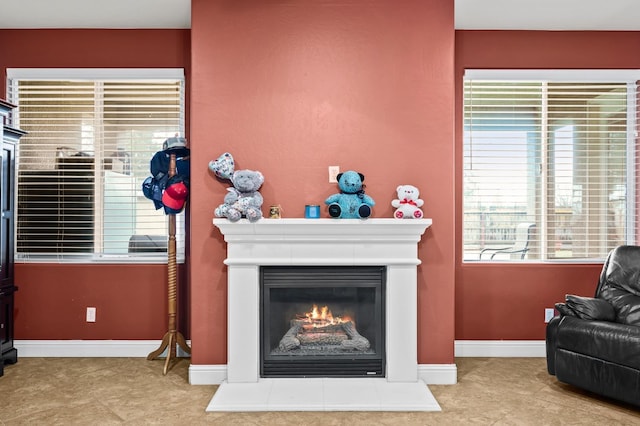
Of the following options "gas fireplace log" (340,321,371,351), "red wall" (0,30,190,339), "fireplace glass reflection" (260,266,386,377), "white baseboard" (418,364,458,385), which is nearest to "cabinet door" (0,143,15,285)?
"red wall" (0,30,190,339)

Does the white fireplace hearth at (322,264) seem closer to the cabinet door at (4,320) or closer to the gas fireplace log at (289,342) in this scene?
the gas fireplace log at (289,342)

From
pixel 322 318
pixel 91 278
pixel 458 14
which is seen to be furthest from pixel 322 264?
pixel 458 14

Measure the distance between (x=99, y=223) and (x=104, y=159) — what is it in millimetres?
529

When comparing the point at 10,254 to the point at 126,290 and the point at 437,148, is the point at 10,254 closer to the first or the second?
the point at 126,290

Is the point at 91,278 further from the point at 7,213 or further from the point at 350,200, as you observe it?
the point at 350,200

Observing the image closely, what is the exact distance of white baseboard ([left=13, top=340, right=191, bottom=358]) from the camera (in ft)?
12.4

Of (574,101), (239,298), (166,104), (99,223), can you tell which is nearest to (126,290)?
(99,223)

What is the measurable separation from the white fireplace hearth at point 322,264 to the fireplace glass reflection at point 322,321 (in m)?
0.06

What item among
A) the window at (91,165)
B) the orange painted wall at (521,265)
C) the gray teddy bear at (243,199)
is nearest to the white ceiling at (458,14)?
the orange painted wall at (521,265)

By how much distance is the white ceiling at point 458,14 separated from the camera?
3332 millimetres

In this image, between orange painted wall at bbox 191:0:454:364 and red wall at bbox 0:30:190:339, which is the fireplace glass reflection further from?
red wall at bbox 0:30:190:339

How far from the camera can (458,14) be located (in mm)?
3508

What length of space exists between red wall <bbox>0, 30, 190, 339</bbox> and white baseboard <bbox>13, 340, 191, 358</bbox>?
0.05 metres

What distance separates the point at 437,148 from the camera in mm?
3182
